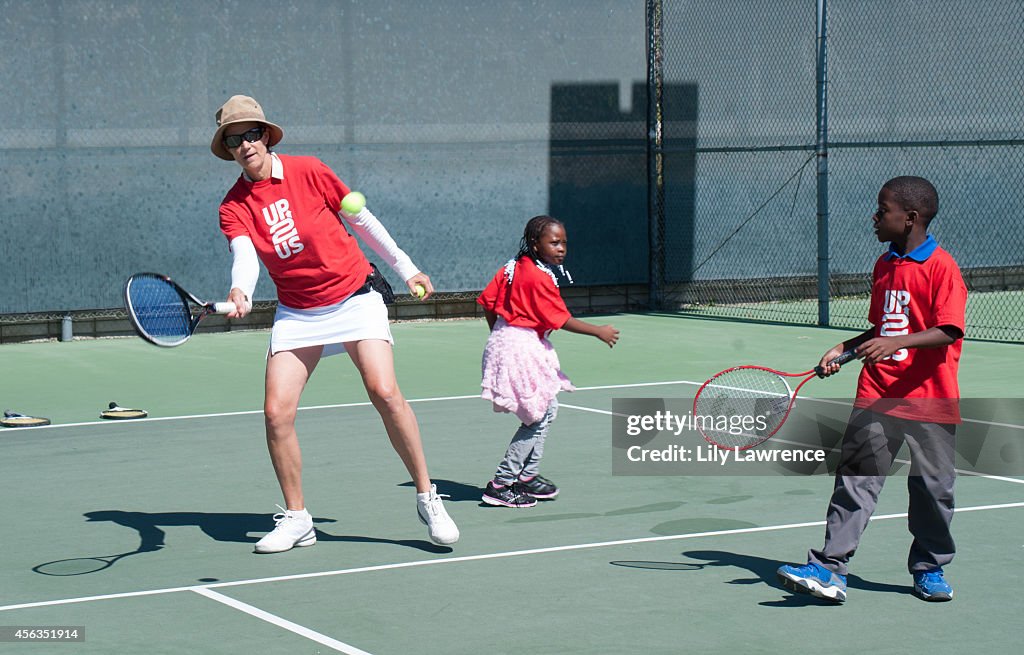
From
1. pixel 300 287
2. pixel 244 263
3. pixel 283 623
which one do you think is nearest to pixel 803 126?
pixel 300 287

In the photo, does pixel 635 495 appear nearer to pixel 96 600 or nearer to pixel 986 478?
pixel 986 478

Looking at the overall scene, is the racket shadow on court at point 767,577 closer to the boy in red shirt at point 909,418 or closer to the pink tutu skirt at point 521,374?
the boy in red shirt at point 909,418

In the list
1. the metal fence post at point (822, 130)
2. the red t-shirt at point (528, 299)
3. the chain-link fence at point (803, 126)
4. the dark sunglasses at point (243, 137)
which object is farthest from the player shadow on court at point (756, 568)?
the chain-link fence at point (803, 126)

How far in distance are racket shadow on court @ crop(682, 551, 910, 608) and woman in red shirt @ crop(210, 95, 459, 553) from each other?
3.64 ft

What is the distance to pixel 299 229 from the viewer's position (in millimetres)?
6766

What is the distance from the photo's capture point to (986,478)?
8.34m

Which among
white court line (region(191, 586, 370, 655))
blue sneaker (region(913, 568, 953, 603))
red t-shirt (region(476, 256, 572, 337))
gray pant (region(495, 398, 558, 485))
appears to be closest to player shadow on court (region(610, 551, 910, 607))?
blue sneaker (region(913, 568, 953, 603))

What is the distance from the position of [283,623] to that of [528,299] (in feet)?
8.76

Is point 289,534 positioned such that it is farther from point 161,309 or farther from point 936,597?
point 936,597

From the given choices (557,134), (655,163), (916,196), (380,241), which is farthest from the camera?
(655,163)

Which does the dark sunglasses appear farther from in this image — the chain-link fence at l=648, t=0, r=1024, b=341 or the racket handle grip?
the chain-link fence at l=648, t=0, r=1024, b=341

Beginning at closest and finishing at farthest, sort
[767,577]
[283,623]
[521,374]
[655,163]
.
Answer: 1. [283,623]
2. [767,577]
3. [521,374]
4. [655,163]

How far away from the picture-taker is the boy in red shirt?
577 centimetres

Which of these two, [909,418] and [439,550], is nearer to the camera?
[909,418]
